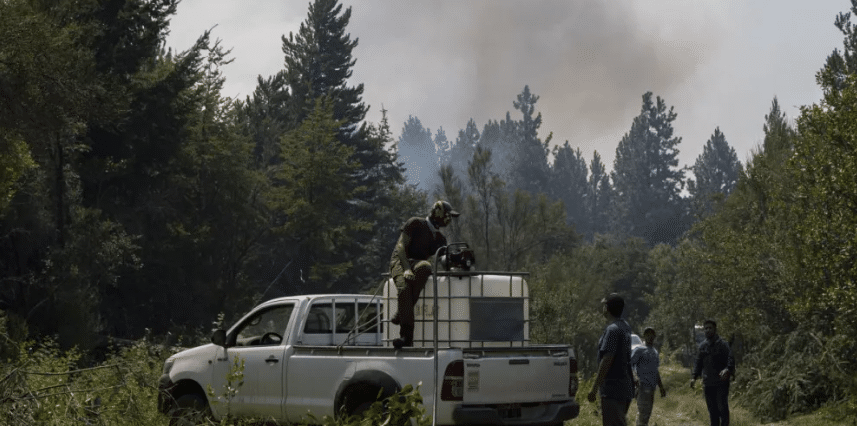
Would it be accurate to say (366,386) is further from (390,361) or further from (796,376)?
(796,376)

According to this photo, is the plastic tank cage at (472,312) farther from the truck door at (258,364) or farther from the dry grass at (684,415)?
the dry grass at (684,415)

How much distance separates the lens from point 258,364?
1201cm

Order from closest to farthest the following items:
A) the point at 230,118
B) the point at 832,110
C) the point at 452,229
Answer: the point at 832,110 → the point at 452,229 → the point at 230,118

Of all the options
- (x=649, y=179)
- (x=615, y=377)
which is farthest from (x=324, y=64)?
(x=649, y=179)

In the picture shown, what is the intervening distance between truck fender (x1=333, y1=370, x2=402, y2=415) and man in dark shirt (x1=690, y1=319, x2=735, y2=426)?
5566 mm

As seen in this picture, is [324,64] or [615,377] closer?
[615,377]

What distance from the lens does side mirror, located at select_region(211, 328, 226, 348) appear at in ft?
40.7

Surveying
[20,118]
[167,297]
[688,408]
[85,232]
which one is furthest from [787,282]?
[167,297]

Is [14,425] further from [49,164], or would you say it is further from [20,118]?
[49,164]

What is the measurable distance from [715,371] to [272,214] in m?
46.0

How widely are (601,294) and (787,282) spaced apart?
3564 cm

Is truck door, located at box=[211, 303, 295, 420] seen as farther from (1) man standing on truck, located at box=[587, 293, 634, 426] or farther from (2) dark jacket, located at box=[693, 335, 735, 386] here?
(2) dark jacket, located at box=[693, 335, 735, 386]

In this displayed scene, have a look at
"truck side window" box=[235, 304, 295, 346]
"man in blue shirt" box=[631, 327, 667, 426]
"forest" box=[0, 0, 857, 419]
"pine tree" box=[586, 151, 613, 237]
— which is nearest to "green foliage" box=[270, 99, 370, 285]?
"forest" box=[0, 0, 857, 419]

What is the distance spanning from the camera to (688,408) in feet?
81.4
